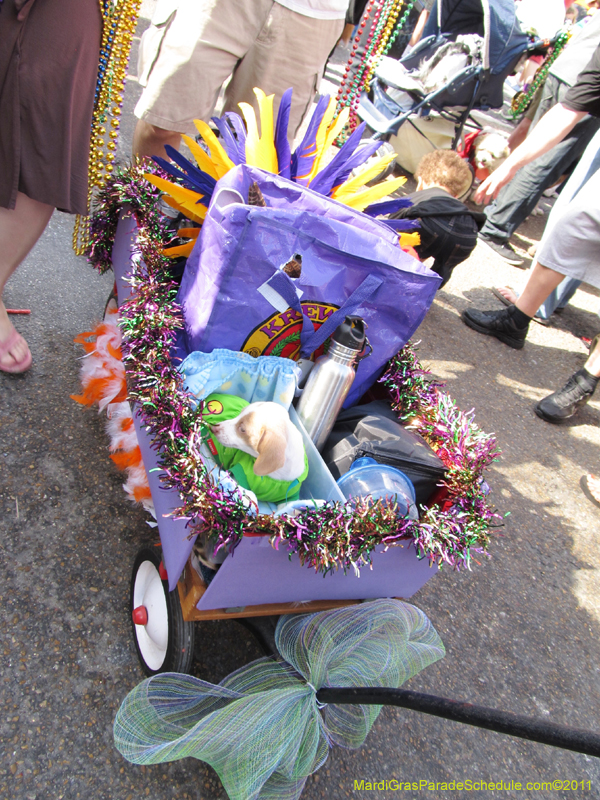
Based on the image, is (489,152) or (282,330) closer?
(282,330)

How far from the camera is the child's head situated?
8.89 ft

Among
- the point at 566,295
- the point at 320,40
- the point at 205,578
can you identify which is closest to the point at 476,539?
the point at 205,578

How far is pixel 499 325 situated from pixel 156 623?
2764 millimetres

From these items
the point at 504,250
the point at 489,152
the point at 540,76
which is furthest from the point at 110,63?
the point at 540,76

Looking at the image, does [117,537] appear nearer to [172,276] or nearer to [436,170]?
[172,276]

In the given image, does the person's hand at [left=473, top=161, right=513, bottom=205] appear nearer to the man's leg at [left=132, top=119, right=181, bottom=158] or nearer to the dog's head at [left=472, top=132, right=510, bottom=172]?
the man's leg at [left=132, top=119, right=181, bottom=158]

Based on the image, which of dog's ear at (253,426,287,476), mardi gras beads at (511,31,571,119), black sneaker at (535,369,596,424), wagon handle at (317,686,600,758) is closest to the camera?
wagon handle at (317,686,600,758)

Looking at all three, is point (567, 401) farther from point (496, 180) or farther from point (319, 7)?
point (319, 7)

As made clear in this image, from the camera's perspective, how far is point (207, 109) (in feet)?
6.61

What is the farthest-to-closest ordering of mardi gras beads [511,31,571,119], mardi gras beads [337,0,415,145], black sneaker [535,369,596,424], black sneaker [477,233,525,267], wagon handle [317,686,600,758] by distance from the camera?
1. mardi gras beads [511,31,571,119]
2. black sneaker [477,233,525,267]
3. black sneaker [535,369,596,424]
4. mardi gras beads [337,0,415,145]
5. wagon handle [317,686,600,758]

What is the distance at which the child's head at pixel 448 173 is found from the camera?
8.89 feet

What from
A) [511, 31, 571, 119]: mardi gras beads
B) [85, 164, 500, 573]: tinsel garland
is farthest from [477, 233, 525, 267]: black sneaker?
[85, 164, 500, 573]: tinsel garland

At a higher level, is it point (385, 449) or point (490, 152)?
point (490, 152)

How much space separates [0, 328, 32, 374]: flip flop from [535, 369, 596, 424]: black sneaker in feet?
8.09
